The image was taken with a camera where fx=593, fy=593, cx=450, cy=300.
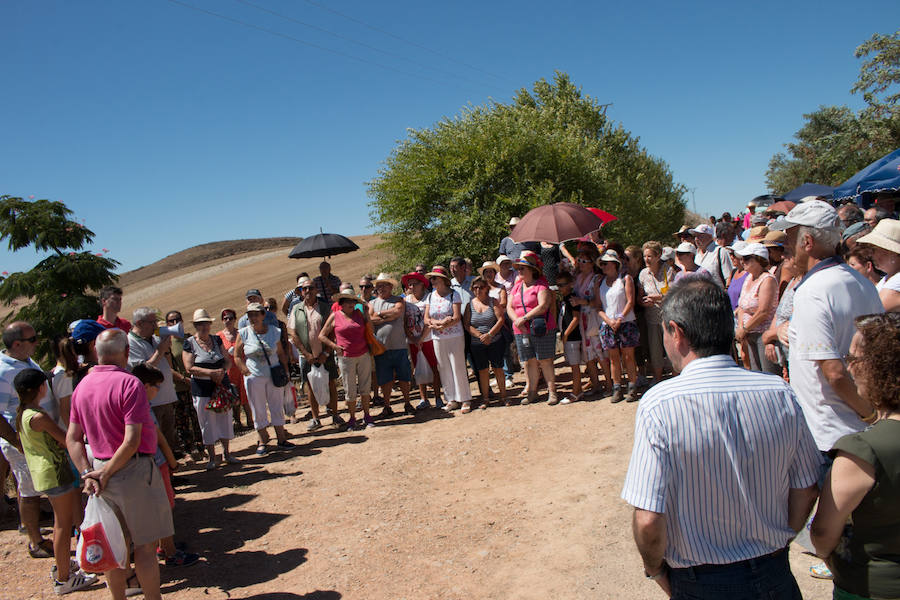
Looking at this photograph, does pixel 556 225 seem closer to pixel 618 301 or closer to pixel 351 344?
pixel 618 301

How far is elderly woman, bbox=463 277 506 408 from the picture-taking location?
871 centimetres

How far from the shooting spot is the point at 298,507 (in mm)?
6066

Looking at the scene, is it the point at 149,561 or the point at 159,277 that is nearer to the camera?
the point at 149,561

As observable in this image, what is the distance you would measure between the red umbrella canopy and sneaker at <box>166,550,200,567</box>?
18.8ft

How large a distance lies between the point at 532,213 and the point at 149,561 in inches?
273

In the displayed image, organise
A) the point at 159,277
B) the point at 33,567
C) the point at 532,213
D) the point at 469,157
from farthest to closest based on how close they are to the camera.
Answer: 1. the point at 159,277
2. the point at 469,157
3. the point at 532,213
4. the point at 33,567

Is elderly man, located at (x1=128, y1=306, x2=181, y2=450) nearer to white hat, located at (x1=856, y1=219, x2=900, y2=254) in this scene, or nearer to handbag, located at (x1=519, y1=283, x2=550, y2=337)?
Answer: handbag, located at (x1=519, y1=283, x2=550, y2=337)

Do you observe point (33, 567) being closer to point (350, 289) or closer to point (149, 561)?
point (149, 561)

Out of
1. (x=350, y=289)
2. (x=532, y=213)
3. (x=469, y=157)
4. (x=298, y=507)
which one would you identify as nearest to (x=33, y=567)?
(x=298, y=507)

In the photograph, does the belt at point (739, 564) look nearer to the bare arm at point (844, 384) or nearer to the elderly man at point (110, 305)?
the bare arm at point (844, 384)

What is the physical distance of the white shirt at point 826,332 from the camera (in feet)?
9.02

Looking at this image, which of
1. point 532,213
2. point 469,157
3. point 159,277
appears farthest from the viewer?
point 159,277

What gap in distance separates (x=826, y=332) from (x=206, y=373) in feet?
21.7

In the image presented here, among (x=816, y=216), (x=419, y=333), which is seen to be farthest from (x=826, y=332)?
Answer: (x=419, y=333)
